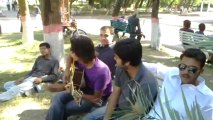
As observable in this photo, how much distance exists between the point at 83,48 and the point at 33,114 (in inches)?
62.3

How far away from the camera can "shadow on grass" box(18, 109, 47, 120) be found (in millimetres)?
4414

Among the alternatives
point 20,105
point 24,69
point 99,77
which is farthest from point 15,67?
point 99,77

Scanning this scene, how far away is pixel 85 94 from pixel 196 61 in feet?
5.10

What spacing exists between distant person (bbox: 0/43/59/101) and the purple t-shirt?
202 cm

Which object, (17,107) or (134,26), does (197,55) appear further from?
(134,26)

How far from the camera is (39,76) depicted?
5520 mm

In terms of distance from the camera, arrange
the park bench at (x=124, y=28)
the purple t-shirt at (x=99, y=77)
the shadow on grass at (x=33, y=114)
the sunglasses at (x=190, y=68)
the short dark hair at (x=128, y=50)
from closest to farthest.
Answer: the sunglasses at (x=190, y=68)
the short dark hair at (x=128, y=50)
the purple t-shirt at (x=99, y=77)
the shadow on grass at (x=33, y=114)
the park bench at (x=124, y=28)

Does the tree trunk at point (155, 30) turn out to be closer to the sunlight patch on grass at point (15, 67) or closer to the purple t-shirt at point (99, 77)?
the sunlight patch on grass at point (15, 67)

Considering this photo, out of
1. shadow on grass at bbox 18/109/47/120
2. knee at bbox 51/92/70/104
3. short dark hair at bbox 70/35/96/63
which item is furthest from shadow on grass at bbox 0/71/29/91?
short dark hair at bbox 70/35/96/63

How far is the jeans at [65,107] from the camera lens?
11.6 ft

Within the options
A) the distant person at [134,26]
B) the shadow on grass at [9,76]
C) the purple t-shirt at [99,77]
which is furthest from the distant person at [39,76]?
the distant person at [134,26]

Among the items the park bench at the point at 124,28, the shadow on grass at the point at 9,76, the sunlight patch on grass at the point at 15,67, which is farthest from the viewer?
the park bench at the point at 124,28

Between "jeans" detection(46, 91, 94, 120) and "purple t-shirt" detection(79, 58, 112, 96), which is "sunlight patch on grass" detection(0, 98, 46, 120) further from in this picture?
"purple t-shirt" detection(79, 58, 112, 96)

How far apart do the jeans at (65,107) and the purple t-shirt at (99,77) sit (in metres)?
0.22
